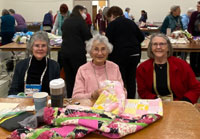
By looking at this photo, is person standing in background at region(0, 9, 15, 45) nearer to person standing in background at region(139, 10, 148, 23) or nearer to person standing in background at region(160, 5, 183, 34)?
person standing in background at region(160, 5, 183, 34)

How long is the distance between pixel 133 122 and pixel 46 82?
1272 millimetres

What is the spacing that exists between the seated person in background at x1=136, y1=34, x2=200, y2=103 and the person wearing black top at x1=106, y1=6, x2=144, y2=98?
98 centimetres

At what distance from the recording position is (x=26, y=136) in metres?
1.14

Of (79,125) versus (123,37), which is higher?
(123,37)

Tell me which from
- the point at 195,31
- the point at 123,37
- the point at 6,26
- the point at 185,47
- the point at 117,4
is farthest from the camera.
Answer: the point at 117,4

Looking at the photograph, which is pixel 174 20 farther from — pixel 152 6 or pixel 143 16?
pixel 152 6

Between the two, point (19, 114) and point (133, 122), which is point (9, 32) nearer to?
point (19, 114)

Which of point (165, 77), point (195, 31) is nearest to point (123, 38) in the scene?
point (165, 77)

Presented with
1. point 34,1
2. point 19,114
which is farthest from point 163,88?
point 34,1

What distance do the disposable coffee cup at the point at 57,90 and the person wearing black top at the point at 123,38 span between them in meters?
2.03

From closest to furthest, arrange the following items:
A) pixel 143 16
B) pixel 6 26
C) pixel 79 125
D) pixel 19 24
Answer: pixel 79 125 < pixel 6 26 < pixel 19 24 < pixel 143 16

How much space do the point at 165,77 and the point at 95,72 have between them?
0.65m

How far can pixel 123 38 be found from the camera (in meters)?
3.25

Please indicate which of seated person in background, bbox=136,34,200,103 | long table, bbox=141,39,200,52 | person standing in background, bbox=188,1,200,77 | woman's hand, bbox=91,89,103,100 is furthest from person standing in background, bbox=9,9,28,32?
woman's hand, bbox=91,89,103,100
